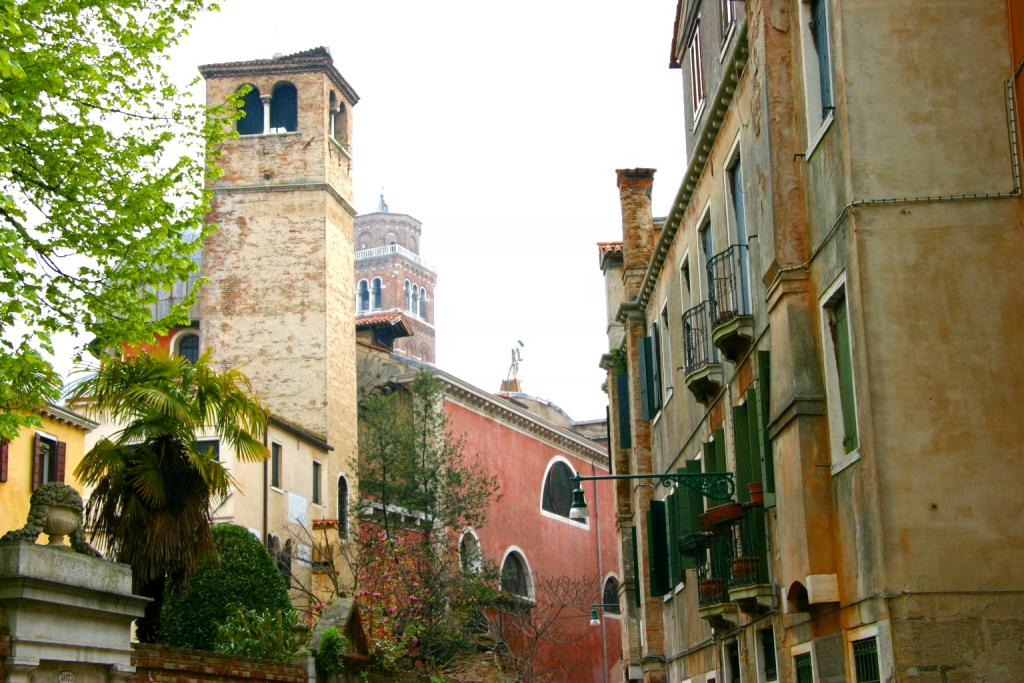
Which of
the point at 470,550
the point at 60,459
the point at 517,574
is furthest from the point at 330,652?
the point at 517,574

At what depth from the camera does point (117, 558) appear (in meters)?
17.2

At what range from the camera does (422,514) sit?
40.3m

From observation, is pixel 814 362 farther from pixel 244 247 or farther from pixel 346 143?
pixel 346 143

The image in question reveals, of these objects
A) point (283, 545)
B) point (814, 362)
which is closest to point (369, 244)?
point (283, 545)

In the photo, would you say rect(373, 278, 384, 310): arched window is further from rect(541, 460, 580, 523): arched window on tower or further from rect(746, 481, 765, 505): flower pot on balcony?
rect(746, 481, 765, 505): flower pot on balcony

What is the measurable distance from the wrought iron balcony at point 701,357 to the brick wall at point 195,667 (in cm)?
612

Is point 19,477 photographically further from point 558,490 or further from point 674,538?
point 558,490

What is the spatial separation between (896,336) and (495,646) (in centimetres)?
2633

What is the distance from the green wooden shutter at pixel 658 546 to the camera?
20.4m

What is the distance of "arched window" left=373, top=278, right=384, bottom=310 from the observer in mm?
109975

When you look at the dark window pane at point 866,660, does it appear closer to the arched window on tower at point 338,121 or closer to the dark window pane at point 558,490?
the arched window on tower at point 338,121

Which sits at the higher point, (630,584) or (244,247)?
(244,247)

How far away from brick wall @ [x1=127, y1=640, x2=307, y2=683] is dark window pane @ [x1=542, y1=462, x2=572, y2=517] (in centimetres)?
3571

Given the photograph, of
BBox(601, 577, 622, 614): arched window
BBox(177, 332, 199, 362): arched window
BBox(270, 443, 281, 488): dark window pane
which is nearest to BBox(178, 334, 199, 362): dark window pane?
BBox(177, 332, 199, 362): arched window
